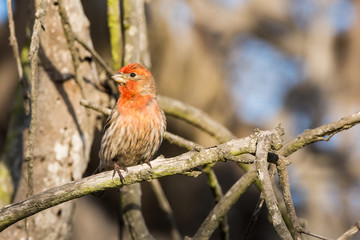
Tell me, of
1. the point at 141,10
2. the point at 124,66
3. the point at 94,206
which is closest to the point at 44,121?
the point at 124,66

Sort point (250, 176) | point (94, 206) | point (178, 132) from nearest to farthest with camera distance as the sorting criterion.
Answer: point (250, 176)
point (178, 132)
point (94, 206)

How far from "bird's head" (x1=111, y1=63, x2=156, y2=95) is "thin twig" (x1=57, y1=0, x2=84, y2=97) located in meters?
0.37

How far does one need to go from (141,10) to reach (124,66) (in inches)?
31.0

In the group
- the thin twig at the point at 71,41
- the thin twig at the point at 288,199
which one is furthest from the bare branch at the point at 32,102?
the thin twig at the point at 288,199

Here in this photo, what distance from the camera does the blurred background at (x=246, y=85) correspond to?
1041cm

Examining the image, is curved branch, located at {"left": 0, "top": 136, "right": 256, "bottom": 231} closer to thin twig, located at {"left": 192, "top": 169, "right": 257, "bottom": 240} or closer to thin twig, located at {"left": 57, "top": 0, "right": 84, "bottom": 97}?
thin twig, located at {"left": 192, "top": 169, "right": 257, "bottom": 240}

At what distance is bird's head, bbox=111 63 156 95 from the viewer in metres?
6.34

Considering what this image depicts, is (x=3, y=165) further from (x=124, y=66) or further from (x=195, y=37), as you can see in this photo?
(x=195, y=37)

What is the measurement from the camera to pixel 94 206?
12.5m

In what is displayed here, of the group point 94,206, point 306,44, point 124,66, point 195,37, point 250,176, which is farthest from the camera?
point 306,44

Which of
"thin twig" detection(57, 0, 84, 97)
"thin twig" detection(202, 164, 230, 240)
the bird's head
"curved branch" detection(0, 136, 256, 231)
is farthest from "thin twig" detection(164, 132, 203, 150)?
"curved branch" detection(0, 136, 256, 231)

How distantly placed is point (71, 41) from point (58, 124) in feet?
2.97

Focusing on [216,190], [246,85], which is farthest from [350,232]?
[246,85]

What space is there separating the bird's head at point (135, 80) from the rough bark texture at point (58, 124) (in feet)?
1.20
